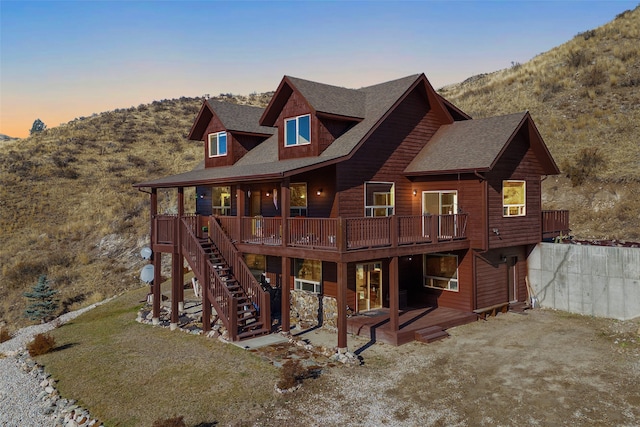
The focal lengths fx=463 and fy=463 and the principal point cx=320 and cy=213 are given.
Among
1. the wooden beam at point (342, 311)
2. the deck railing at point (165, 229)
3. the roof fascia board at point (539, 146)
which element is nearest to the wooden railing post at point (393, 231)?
the wooden beam at point (342, 311)

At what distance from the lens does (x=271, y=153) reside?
21.6 m

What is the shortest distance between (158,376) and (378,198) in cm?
1030

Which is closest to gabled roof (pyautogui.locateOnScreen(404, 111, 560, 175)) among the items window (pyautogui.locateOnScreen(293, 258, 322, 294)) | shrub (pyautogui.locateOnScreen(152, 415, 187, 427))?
window (pyautogui.locateOnScreen(293, 258, 322, 294))

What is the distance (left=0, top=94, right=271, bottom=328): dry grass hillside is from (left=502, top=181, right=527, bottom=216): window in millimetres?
23800

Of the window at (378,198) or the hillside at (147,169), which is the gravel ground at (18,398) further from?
the hillside at (147,169)

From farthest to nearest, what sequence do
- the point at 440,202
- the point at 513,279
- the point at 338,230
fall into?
the point at 513,279, the point at 440,202, the point at 338,230

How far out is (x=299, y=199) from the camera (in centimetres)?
1892

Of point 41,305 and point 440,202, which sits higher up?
point 440,202

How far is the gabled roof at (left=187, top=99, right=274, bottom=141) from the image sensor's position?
76.4 feet

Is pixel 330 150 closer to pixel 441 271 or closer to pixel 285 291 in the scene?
pixel 285 291

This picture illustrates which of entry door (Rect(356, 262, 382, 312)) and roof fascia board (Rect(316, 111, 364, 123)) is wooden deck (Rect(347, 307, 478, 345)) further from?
roof fascia board (Rect(316, 111, 364, 123))

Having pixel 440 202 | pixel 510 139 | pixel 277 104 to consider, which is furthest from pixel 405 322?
pixel 277 104

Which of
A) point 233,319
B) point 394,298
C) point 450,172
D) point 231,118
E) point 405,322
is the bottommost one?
point 405,322

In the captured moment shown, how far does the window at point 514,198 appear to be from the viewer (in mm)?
19062
